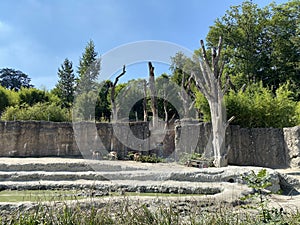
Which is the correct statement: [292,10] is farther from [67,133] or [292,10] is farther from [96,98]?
[67,133]

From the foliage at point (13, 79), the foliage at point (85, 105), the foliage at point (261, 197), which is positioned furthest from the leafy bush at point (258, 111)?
the foliage at point (13, 79)

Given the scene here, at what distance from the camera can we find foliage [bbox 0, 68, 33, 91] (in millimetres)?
46000

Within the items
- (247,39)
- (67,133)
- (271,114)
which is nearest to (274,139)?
(271,114)

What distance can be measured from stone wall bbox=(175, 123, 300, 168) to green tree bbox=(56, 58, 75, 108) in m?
20.6

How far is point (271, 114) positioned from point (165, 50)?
4931 millimetres

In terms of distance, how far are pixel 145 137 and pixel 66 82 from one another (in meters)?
20.9

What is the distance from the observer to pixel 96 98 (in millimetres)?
22719

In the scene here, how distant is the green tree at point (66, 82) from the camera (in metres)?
28.9

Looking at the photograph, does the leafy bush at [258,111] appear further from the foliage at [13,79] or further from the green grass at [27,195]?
the foliage at [13,79]

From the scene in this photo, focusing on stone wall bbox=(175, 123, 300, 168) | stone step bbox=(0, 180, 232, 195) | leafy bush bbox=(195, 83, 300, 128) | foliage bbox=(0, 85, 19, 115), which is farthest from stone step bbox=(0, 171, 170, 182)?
foliage bbox=(0, 85, 19, 115)

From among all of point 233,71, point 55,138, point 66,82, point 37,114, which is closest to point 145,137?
point 55,138

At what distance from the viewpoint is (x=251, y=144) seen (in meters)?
9.91

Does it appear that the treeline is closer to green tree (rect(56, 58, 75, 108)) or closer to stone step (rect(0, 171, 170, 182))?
green tree (rect(56, 58, 75, 108))

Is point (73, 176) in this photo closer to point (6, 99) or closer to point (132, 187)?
point (132, 187)
